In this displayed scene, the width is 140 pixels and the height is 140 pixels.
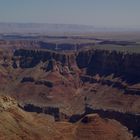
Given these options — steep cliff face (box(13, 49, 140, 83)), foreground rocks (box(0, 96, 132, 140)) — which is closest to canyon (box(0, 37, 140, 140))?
steep cliff face (box(13, 49, 140, 83))

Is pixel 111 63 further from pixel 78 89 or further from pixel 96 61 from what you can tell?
pixel 78 89

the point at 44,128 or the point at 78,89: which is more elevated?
the point at 44,128

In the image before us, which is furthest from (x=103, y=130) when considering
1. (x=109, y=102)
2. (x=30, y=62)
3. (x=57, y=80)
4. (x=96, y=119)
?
(x=30, y=62)

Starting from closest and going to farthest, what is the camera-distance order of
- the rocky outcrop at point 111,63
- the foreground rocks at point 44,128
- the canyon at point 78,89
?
the foreground rocks at point 44,128, the canyon at point 78,89, the rocky outcrop at point 111,63

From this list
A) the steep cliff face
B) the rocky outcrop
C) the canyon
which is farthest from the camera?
the steep cliff face

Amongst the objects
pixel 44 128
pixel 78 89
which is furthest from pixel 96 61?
pixel 44 128

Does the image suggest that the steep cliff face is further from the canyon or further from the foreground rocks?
the foreground rocks

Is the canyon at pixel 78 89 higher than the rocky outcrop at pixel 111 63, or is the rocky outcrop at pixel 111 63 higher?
the rocky outcrop at pixel 111 63

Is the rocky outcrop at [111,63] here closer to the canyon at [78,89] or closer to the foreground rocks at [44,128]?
the canyon at [78,89]

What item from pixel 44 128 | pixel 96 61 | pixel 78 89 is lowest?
pixel 78 89

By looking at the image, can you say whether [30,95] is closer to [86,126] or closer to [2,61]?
[2,61]

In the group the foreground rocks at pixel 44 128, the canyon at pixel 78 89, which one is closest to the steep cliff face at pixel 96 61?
the canyon at pixel 78 89
